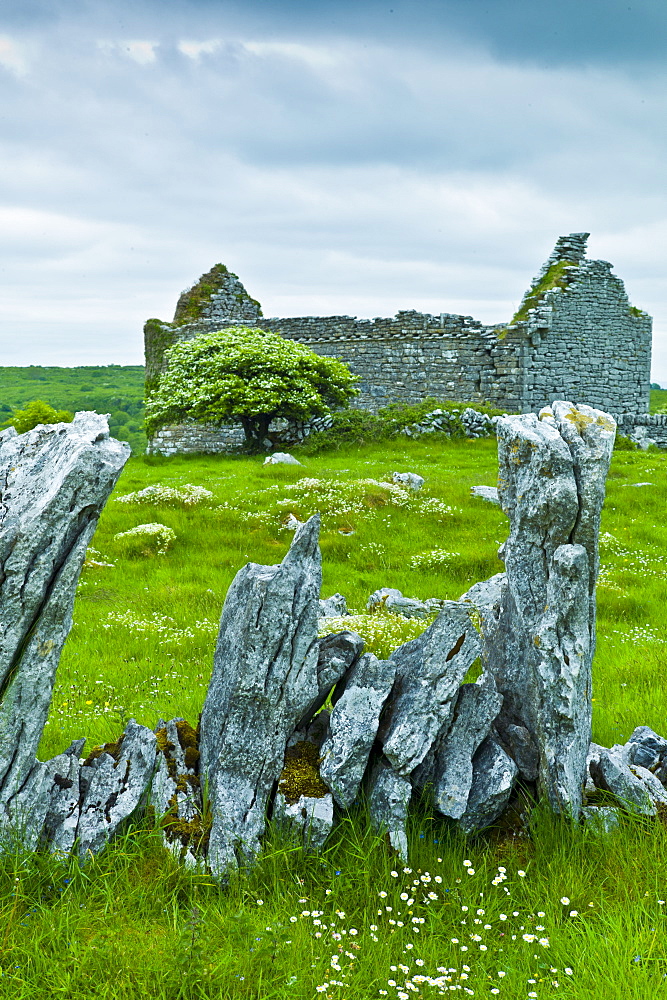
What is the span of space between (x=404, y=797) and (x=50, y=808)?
7.72ft

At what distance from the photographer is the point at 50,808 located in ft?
15.8

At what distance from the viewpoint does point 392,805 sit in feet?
16.1

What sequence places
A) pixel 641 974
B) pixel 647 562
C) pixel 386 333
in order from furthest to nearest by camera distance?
pixel 386 333 → pixel 647 562 → pixel 641 974

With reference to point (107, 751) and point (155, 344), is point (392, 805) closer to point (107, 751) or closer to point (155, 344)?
point (107, 751)

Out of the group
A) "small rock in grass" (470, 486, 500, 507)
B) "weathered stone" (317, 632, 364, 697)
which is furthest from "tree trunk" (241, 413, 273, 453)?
"weathered stone" (317, 632, 364, 697)

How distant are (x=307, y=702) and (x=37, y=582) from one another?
198 cm

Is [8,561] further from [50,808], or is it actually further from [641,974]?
[641,974]

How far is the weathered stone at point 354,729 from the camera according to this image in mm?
4961

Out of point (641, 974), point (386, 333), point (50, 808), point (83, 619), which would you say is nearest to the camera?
point (641, 974)

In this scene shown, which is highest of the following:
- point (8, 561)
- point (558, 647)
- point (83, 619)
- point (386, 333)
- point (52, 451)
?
point (386, 333)

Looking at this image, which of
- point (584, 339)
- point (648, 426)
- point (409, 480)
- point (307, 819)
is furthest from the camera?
point (648, 426)

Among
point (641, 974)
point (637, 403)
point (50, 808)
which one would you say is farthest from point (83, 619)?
point (637, 403)

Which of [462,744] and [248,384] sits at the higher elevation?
[248,384]

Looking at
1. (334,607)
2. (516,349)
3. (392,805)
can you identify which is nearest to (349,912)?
(392,805)
